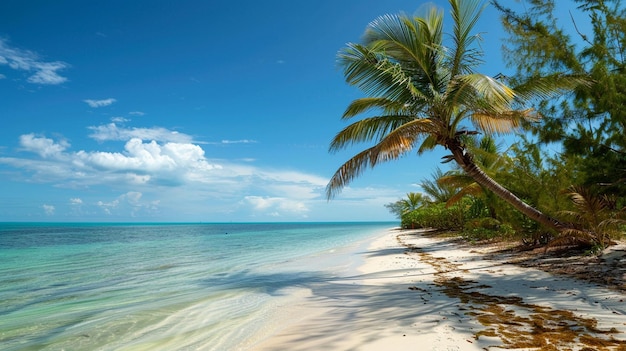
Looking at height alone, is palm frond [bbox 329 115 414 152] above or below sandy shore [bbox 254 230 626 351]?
above

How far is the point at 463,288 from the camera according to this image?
586cm

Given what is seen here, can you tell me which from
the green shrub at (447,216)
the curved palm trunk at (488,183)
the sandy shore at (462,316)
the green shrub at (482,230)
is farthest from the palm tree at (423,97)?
the green shrub at (447,216)

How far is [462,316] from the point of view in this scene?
4.07 meters

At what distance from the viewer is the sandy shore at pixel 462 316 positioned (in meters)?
3.22

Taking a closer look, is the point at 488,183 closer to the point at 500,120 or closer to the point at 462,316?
the point at 500,120

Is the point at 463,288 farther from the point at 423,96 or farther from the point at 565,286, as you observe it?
the point at 423,96

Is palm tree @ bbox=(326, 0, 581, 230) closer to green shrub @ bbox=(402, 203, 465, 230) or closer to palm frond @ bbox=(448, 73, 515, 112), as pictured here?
palm frond @ bbox=(448, 73, 515, 112)

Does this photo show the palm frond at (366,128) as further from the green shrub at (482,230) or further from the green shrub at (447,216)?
the green shrub at (447,216)

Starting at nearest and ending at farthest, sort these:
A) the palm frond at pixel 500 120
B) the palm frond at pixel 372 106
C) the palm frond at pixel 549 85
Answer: the palm frond at pixel 549 85 < the palm frond at pixel 500 120 < the palm frond at pixel 372 106

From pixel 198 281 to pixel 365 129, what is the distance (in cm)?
581

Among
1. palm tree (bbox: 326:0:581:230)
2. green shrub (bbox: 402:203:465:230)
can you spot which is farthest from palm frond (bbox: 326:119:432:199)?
green shrub (bbox: 402:203:465:230)

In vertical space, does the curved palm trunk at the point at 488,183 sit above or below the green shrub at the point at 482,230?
above

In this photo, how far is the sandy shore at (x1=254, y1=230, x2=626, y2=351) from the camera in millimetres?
3223

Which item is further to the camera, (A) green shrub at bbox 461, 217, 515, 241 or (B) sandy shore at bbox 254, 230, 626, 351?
(A) green shrub at bbox 461, 217, 515, 241
